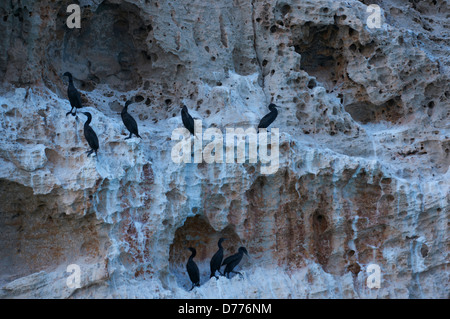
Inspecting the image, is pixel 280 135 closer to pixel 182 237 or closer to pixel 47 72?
pixel 182 237

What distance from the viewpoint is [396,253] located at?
988cm

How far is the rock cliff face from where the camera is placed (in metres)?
8.77

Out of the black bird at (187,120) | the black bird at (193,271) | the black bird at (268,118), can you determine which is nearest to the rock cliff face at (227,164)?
the black bird at (193,271)

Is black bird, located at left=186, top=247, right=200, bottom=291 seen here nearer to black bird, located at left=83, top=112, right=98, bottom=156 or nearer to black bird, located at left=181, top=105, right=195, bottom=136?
black bird, located at left=181, top=105, right=195, bottom=136

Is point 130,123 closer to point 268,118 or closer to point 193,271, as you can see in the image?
point 268,118

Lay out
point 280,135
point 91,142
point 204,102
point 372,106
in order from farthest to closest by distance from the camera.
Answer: point 372,106
point 204,102
point 280,135
point 91,142

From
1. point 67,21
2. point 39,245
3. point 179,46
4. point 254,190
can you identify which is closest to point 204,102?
point 179,46

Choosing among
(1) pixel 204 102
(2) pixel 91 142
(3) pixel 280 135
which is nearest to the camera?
(2) pixel 91 142

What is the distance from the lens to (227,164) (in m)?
9.35

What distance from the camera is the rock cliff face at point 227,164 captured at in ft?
A: 28.8

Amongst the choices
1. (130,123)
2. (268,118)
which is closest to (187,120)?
(130,123)

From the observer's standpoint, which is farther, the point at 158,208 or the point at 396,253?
the point at 396,253

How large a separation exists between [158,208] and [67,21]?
3.34 meters

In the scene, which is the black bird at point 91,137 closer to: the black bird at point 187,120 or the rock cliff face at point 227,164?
the rock cliff face at point 227,164
